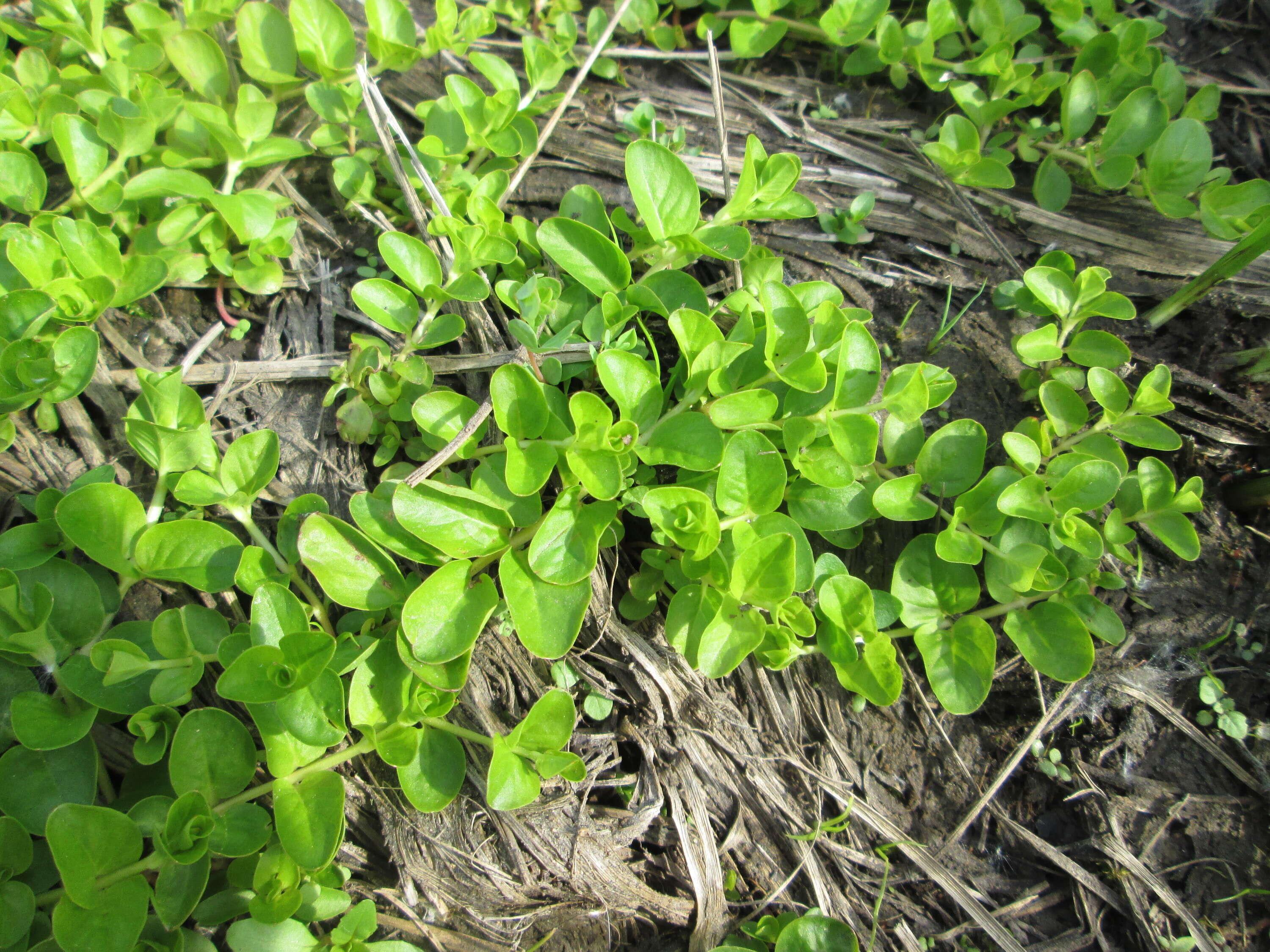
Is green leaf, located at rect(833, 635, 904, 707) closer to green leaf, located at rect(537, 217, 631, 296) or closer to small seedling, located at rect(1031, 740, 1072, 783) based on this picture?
small seedling, located at rect(1031, 740, 1072, 783)

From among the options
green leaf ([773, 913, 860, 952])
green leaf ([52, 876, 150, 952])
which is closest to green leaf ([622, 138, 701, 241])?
green leaf ([773, 913, 860, 952])

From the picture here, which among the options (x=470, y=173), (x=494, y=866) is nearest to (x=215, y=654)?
(x=494, y=866)

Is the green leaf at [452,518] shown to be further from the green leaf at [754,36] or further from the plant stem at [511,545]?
the green leaf at [754,36]

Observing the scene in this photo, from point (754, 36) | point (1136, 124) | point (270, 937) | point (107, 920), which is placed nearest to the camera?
point (107, 920)

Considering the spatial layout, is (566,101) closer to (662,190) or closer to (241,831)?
(662,190)

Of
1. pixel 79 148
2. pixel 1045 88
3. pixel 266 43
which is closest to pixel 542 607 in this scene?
pixel 79 148

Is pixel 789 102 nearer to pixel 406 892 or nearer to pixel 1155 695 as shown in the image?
pixel 1155 695
